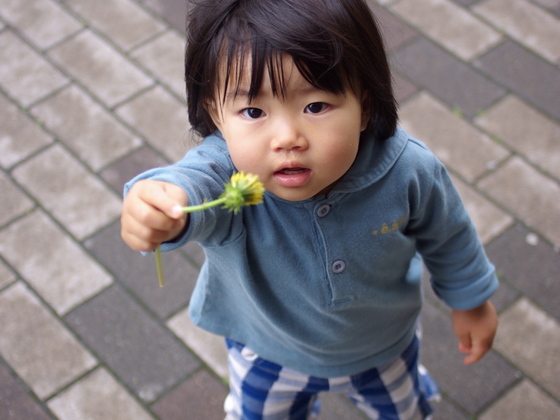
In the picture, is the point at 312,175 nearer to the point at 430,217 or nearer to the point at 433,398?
the point at 430,217

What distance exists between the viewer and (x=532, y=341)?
2.19 m

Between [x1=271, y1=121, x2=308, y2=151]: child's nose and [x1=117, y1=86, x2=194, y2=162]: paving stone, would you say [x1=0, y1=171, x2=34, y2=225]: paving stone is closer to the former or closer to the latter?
[x1=117, y1=86, x2=194, y2=162]: paving stone

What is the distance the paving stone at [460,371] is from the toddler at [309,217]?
0.44 m

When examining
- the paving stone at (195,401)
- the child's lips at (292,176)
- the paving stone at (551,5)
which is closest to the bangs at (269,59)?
the child's lips at (292,176)

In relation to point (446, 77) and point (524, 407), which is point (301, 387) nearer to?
point (524, 407)

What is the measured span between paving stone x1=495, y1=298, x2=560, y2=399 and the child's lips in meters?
1.37

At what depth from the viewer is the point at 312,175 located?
109 centimetres

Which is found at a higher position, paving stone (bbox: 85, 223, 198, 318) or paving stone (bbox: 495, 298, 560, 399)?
paving stone (bbox: 85, 223, 198, 318)

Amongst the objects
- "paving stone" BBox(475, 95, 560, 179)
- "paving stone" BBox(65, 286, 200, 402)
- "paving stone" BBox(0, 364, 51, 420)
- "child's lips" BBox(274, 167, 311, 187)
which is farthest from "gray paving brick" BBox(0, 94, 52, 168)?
"child's lips" BBox(274, 167, 311, 187)

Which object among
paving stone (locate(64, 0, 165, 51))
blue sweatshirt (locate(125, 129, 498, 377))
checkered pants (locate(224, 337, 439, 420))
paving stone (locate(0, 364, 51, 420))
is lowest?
paving stone (locate(0, 364, 51, 420))

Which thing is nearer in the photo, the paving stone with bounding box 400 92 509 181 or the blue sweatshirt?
the blue sweatshirt

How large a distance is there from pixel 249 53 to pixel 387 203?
1.30ft

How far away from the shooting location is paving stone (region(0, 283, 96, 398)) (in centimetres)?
214

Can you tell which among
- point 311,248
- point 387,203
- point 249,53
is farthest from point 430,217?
point 249,53
